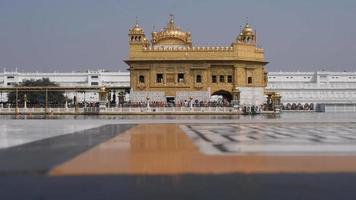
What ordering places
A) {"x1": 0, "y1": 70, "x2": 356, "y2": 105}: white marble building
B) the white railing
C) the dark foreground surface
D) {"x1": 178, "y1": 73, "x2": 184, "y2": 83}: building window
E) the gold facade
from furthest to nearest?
1. {"x1": 0, "y1": 70, "x2": 356, "y2": 105}: white marble building
2. {"x1": 178, "y1": 73, "x2": 184, "y2": 83}: building window
3. the gold facade
4. the white railing
5. the dark foreground surface

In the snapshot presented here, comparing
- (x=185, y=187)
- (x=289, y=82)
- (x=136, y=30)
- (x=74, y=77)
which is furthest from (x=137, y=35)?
(x=74, y=77)

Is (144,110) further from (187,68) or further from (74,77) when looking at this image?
(74,77)

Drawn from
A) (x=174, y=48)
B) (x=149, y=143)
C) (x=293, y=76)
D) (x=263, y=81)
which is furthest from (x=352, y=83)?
(x=149, y=143)

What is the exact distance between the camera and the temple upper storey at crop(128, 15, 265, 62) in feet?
201

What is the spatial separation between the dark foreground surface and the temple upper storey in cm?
5258

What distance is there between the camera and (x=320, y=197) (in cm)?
696

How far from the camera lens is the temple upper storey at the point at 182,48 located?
61219 millimetres

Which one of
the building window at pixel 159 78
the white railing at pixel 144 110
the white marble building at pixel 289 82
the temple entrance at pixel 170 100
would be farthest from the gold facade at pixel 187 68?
the white marble building at pixel 289 82

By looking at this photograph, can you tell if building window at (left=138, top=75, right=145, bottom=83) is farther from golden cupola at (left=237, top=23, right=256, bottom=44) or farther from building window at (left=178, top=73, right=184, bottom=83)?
golden cupola at (left=237, top=23, right=256, bottom=44)

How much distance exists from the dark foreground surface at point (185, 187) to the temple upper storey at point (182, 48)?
52583 mm

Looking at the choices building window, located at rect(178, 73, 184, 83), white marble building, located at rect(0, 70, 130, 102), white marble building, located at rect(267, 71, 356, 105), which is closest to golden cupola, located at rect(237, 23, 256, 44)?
building window, located at rect(178, 73, 184, 83)

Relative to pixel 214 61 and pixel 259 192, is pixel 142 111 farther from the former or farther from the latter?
pixel 259 192

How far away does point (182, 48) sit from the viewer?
203ft

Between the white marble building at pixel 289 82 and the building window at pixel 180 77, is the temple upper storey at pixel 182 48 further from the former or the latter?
the white marble building at pixel 289 82
